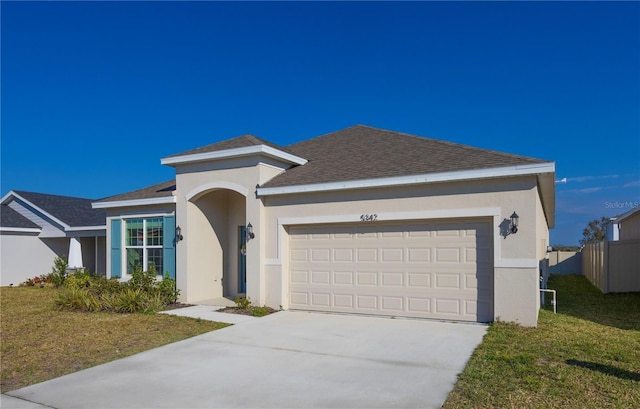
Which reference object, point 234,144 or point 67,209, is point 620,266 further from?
point 67,209

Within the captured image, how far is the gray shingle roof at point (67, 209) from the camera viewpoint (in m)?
21.2

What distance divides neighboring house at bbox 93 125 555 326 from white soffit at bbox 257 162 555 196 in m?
0.03

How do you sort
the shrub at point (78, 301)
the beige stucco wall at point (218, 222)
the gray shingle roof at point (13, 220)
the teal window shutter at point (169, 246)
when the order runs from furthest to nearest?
the gray shingle roof at point (13, 220) → the teal window shutter at point (169, 246) → the beige stucco wall at point (218, 222) → the shrub at point (78, 301)

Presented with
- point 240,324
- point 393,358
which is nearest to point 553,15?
point 393,358

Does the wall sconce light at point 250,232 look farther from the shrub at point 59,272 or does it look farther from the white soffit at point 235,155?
the shrub at point 59,272

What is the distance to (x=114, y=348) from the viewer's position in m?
7.78

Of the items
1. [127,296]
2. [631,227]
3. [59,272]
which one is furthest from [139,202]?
[631,227]

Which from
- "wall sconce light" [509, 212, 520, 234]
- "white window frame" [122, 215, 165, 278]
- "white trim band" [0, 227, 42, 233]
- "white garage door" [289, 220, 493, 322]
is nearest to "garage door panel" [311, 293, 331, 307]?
"white garage door" [289, 220, 493, 322]

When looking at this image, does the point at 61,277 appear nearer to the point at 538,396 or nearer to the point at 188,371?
the point at 188,371

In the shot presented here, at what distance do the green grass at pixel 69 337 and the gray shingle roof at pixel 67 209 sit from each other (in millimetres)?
9628

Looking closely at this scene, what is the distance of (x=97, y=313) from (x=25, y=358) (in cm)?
398

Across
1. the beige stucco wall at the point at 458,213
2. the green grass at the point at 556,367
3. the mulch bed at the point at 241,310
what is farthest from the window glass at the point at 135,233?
the green grass at the point at 556,367

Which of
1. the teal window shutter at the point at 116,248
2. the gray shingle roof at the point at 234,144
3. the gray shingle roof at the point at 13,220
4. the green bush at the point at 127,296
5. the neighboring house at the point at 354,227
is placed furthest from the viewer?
the gray shingle roof at the point at 13,220

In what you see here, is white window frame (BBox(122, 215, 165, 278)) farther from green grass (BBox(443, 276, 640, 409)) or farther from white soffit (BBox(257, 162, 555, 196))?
green grass (BBox(443, 276, 640, 409))
